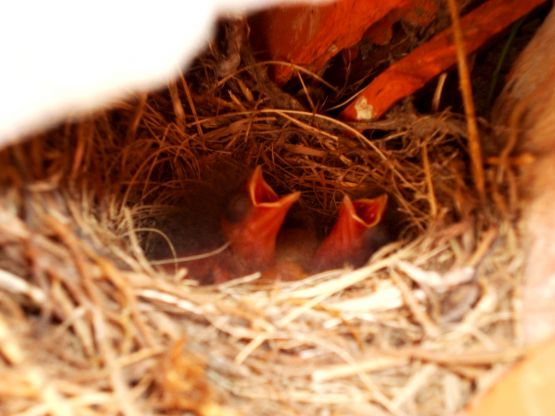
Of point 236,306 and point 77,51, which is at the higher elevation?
point 77,51

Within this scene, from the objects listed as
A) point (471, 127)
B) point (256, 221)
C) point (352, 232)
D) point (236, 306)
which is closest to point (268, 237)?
point (256, 221)

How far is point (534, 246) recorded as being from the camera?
0.80m

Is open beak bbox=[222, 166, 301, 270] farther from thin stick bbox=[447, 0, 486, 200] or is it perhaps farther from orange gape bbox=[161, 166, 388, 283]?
thin stick bbox=[447, 0, 486, 200]

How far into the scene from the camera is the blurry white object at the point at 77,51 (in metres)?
0.74

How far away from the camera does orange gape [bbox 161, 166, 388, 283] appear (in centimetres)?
117

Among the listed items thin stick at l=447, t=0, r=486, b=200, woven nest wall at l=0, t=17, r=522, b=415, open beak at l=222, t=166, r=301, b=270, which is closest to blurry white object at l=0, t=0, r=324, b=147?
woven nest wall at l=0, t=17, r=522, b=415

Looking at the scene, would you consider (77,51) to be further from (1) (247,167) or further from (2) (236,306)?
(1) (247,167)

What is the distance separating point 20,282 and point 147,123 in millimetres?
506

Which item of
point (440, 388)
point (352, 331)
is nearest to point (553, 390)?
point (440, 388)

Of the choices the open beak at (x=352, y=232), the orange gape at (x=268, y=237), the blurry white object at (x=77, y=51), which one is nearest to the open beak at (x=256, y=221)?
the orange gape at (x=268, y=237)

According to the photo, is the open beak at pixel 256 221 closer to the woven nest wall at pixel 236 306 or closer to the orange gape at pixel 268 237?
the orange gape at pixel 268 237

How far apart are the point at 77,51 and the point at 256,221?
51 cm

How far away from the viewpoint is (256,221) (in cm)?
118

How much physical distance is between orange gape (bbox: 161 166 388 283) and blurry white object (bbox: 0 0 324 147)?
33 centimetres
